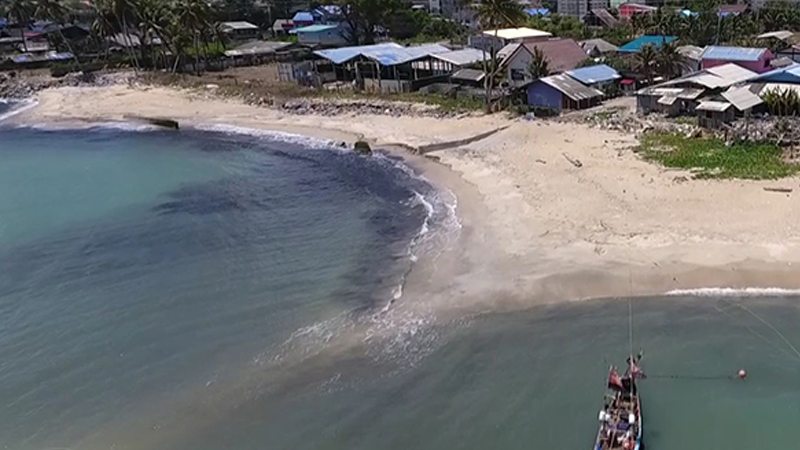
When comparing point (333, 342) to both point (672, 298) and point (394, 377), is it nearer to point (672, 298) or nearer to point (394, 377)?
point (394, 377)

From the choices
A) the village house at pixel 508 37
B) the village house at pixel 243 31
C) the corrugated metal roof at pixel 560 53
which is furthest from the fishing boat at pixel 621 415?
the village house at pixel 243 31

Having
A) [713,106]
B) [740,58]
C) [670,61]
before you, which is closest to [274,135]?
[713,106]

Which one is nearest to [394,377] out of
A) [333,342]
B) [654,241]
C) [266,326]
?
[333,342]

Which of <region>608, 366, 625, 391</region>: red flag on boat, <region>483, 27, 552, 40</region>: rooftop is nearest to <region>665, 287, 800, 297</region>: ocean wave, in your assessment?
<region>608, 366, 625, 391</region>: red flag on boat

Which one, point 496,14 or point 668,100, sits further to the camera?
point 496,14

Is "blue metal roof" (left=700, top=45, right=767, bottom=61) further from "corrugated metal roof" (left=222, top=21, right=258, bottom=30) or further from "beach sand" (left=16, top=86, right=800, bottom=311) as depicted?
"corrugated metal roof" (left=222, top=21, right=258, bottom=30)

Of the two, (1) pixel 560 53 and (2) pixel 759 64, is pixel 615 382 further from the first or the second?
(1) pixel 560 53

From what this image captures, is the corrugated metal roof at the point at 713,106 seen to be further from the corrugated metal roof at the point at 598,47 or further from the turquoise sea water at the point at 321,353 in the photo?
the corrugated metal roof at the point at 598,47
